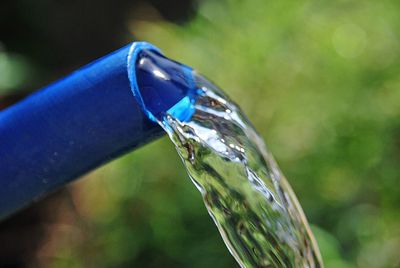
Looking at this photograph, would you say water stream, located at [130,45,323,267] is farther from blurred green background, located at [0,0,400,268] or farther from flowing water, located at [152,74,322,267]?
blurred green background, located at [0,0,400,268]

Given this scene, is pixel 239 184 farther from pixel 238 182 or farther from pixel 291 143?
pixel 291 143

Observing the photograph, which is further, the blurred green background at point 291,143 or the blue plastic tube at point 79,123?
the blurred green background at point 291,143

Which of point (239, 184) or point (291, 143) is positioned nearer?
point (239, 184)

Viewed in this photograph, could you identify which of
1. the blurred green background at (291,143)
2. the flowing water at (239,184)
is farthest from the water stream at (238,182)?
the blurred green background at (291,143)

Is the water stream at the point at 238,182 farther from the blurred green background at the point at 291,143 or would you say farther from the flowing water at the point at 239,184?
the blurred green background at the point at 291,143

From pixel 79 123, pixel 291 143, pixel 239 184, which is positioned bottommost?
pixel 291 143

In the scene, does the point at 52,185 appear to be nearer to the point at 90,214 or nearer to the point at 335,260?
the point at 335,260

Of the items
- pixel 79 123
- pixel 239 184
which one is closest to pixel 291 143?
pixel 239 184
